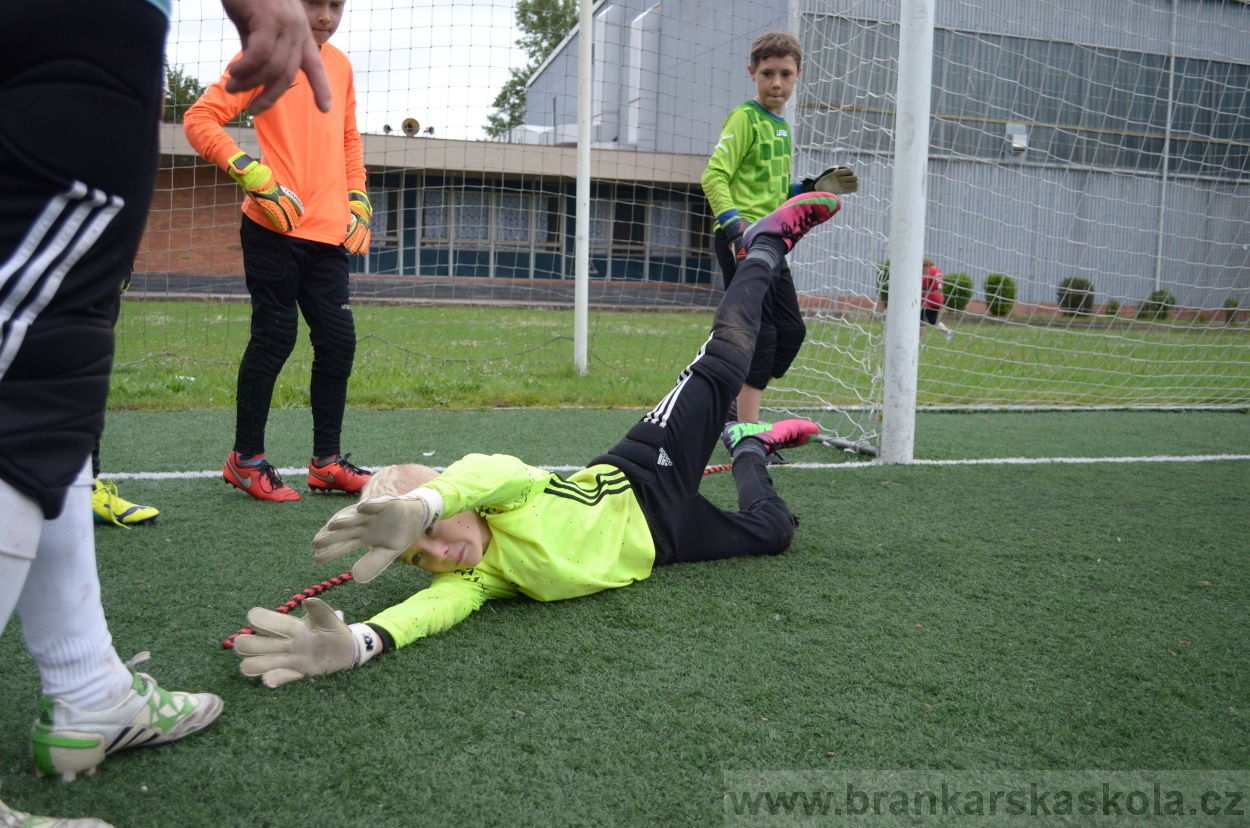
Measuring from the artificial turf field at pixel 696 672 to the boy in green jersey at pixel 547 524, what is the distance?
69 millimetres

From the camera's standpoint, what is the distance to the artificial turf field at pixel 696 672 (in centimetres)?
156

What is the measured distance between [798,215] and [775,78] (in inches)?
49.0

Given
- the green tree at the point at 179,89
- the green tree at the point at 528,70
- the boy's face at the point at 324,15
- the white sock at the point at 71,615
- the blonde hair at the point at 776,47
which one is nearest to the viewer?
the white sock at the point at 71,615

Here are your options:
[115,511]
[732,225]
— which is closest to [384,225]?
[732,225]

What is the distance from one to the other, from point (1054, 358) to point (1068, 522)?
5.75 metres

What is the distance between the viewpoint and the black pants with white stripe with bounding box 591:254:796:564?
2725 mm

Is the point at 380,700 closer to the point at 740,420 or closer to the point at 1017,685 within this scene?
the point at 1017,685

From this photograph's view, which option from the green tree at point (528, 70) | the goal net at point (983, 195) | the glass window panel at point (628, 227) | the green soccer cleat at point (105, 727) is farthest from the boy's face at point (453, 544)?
the green tree at point (528, 70)

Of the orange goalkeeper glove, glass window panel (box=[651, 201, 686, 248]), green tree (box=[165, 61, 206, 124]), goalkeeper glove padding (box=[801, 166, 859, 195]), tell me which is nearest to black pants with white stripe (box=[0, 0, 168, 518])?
the orange goalkeeper glove

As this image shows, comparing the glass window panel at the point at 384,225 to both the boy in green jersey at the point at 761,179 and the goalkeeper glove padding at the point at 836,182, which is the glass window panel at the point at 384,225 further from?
the goalkeeper glove padding at the point at 836,182

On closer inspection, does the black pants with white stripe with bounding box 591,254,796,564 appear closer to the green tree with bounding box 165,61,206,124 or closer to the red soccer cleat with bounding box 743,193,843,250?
the red soccer cleat with bounding box 743,193,843,250

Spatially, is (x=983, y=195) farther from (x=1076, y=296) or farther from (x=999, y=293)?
(x=999, y=293)

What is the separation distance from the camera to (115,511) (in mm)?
3059

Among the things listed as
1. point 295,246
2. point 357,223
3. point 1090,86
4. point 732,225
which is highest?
point 1090,86
